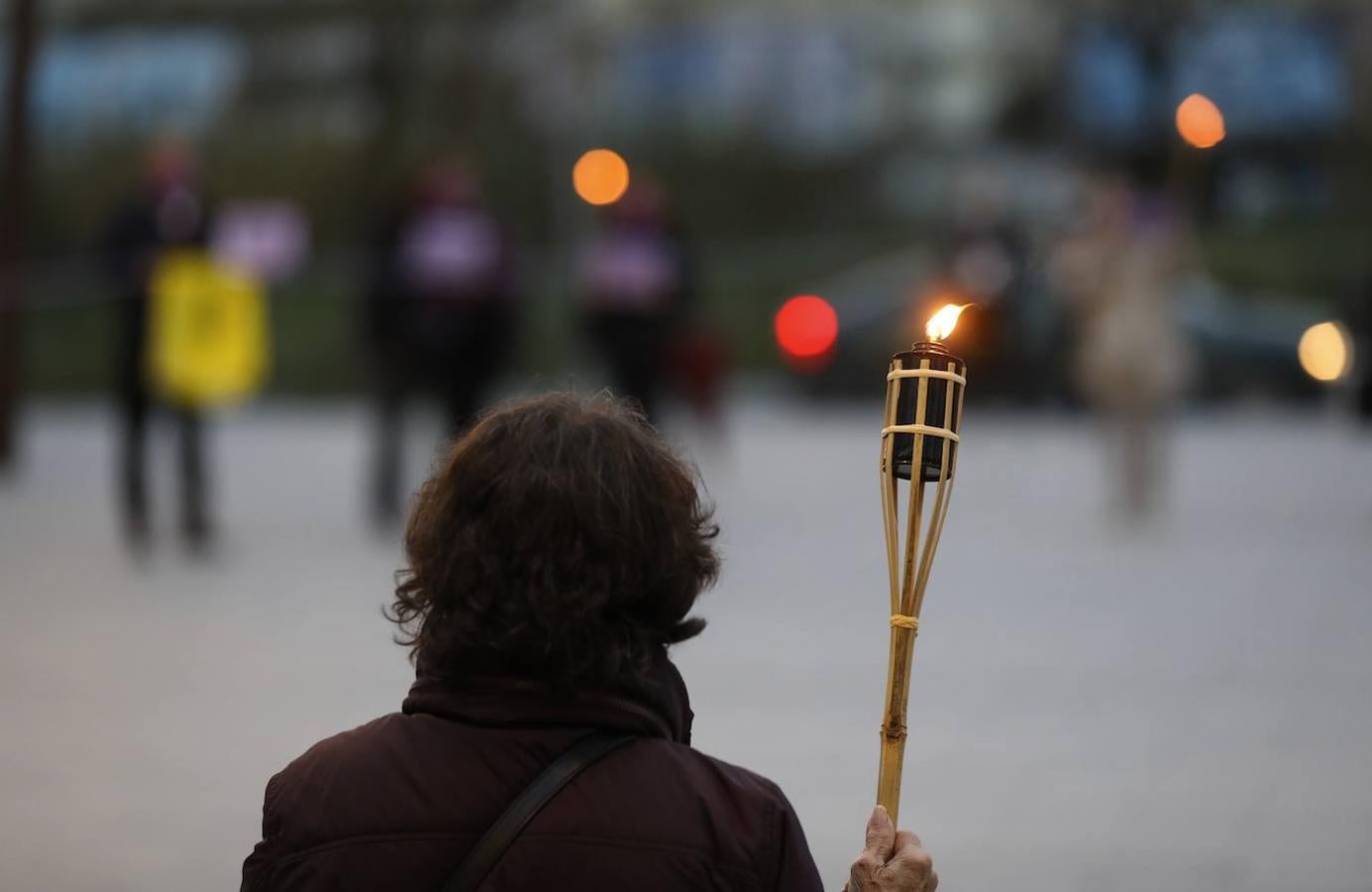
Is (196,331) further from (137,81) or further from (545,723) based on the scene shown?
(137,81)

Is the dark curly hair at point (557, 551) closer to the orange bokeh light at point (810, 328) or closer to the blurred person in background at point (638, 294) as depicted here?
the blurred person in background at point (638, 294)

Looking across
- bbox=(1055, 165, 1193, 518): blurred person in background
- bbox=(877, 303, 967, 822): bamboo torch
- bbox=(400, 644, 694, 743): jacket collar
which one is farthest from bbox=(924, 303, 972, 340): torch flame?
bbox=(1055, 165, 1193, 518): blurred person in background

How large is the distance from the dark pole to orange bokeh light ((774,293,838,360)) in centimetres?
889

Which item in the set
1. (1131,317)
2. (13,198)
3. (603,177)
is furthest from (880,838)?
(13,198)

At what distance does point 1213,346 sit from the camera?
71.5 ft

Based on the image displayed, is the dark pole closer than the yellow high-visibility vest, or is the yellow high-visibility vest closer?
the yellow high-visibility vest

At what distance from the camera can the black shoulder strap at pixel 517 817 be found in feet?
6.93

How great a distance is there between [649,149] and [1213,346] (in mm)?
13759

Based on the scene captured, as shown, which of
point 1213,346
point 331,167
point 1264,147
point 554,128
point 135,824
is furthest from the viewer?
point 331,167

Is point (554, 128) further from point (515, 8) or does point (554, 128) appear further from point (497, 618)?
point (497, 618)

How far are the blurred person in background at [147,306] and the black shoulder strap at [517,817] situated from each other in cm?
831

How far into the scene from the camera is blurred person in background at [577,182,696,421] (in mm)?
12453

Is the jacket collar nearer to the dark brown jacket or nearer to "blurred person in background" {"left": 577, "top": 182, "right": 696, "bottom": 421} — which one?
the dark brown jacket

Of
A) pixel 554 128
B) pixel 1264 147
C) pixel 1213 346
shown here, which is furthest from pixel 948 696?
pixel 554 128
